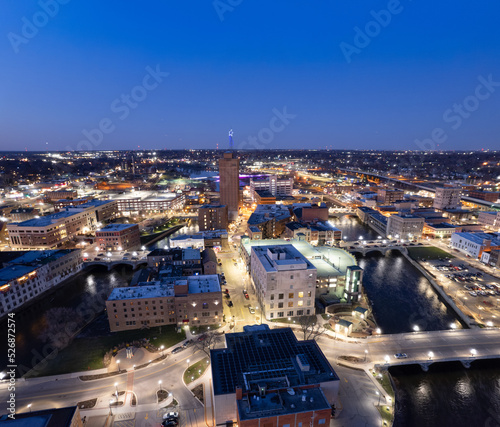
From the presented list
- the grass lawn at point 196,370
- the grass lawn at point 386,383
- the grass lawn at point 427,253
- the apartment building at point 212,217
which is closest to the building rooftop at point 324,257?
the grass lawn at point 386,383

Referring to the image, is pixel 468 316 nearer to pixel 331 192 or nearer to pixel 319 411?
pixel 319 411

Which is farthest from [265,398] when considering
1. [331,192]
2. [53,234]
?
[331,192]

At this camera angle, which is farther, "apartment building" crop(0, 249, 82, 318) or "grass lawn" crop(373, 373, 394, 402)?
"apartment building" crop(0, 249, 82, 318)

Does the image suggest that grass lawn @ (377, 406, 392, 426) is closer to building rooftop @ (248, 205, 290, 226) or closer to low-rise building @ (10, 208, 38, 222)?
building rooftop @ (248, 205, 290, 226)

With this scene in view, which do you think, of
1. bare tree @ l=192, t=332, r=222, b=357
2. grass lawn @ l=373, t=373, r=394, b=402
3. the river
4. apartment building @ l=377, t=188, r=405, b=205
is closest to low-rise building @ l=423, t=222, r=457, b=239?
apartment building @ l=377, t=188, r=405, b=205

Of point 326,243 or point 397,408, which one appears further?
point 326,243

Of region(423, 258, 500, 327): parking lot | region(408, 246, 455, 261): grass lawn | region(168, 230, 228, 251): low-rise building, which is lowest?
region(408, 246, 455, 261): grass lawn
